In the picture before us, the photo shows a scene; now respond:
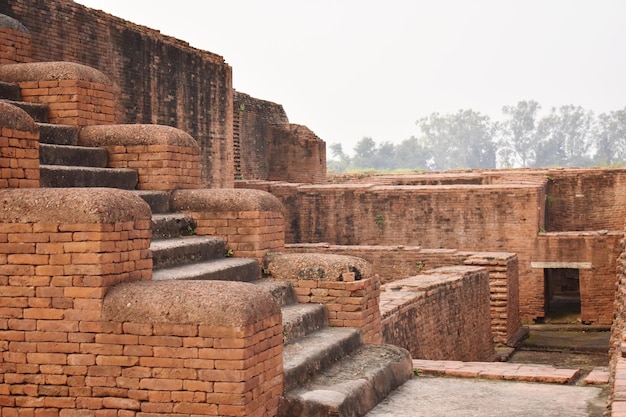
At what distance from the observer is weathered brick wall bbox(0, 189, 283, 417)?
4.30 meters

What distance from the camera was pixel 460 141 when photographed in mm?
107938

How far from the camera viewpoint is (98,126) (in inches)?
268

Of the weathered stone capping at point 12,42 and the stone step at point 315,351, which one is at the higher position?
the weathered stone capping at point 12,42

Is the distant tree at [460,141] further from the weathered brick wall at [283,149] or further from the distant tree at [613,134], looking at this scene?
the weathered brick wall at [283,149]

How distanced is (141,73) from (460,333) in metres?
5.29

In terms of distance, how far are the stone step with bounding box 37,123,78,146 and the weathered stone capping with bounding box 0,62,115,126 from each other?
0.54 ft

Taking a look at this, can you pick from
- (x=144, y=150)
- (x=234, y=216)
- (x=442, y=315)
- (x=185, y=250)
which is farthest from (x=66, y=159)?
(x=442, y=315)

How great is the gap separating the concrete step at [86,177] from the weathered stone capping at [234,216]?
14.9 inches

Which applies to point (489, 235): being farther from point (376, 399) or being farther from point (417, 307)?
point (376, 399)

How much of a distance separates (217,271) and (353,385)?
1.22 m

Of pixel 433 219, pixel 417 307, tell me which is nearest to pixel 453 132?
pixel 433 219

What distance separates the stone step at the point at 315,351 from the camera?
5039mm

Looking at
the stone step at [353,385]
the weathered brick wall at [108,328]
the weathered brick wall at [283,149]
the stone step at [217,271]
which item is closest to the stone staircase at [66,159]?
the stone step at [217,271]

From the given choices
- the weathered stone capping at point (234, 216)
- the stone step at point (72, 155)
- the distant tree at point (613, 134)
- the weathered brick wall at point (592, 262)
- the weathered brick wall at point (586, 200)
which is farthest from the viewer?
the distant tree at point (613, 134)
